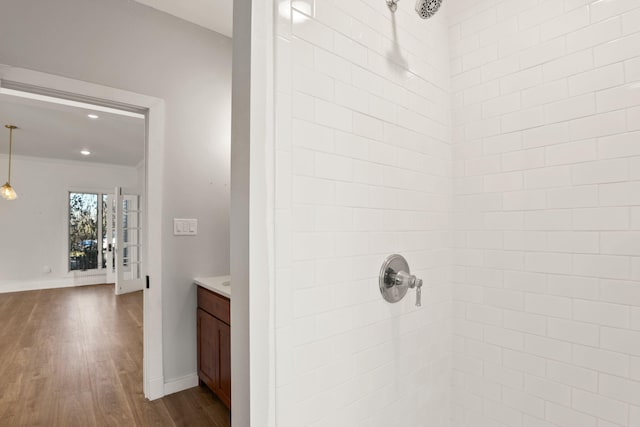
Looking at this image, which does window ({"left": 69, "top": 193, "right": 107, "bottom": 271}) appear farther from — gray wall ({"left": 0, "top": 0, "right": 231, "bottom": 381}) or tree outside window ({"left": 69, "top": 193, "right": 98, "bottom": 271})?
gray wall ({"left": 0, "top": 0, "right": 231, "bottom": 381})

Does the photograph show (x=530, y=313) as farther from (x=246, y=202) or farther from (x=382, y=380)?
(x=246, y=202)

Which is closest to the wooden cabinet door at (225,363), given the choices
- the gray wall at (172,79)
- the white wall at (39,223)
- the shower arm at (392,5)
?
the gray wall at (172,79)

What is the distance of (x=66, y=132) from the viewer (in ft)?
15.0

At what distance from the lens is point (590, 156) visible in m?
1.08

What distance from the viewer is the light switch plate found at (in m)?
2.25

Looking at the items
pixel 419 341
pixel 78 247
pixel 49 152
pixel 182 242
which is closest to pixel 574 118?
pixel 419 341

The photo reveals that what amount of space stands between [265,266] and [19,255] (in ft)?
26.5

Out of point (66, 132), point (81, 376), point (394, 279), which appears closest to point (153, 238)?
point (81, 376)

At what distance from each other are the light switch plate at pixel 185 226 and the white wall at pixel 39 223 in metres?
6.38

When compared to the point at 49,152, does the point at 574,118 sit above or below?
below

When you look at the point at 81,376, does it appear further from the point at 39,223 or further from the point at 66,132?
the point at 39,223

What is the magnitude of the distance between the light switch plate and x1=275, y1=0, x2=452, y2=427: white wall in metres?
1.69

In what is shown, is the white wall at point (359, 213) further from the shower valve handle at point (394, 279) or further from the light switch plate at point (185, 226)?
the light switch plate at point (185, 226)

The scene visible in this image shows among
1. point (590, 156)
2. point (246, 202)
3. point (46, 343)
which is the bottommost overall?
point (46, 343)
